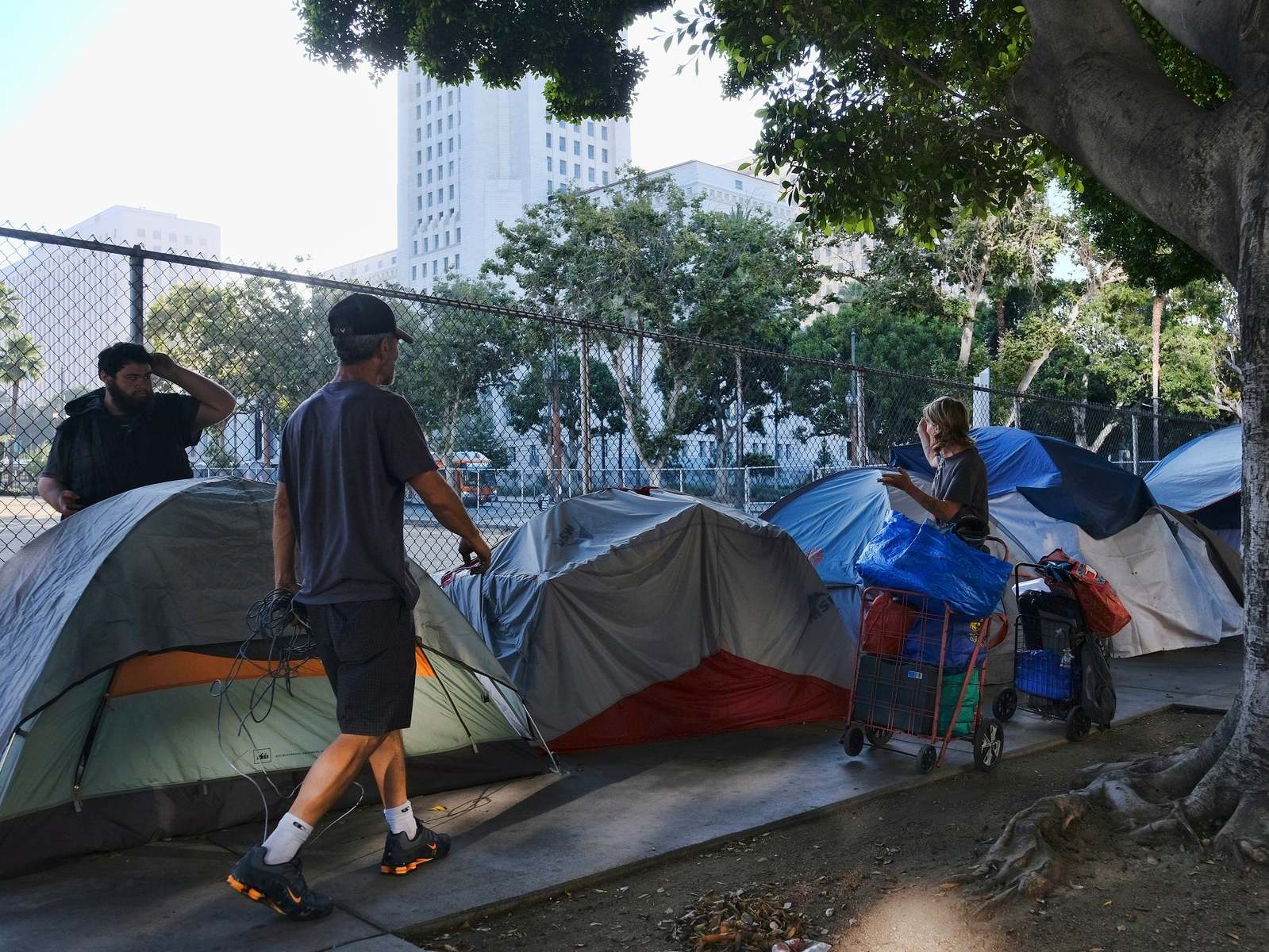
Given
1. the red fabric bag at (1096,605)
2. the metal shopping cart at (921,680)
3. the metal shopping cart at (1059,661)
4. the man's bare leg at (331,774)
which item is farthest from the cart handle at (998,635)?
the man's bare leg at (331,774)

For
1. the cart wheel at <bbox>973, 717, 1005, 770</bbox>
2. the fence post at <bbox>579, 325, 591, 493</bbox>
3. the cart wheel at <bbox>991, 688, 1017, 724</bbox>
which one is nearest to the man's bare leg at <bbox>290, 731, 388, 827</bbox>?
the cart wheel at <bbox>973, 717, 1005, 770</bbox>

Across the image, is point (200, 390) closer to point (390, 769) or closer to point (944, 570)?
point (390, 769)

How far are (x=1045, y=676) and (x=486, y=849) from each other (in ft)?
11.8

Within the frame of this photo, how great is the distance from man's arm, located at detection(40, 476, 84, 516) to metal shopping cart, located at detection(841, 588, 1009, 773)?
3.88m

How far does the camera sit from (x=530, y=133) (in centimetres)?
10100

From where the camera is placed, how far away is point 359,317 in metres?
3.71

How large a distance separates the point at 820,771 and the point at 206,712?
291cm

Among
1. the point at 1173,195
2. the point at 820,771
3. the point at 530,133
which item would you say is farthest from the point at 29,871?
the point at 530,133

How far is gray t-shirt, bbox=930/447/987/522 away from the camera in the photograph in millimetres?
5770

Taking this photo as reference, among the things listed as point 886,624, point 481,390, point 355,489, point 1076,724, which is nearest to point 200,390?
point 355,489

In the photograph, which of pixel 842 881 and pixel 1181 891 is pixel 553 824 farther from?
pixel 1181 891

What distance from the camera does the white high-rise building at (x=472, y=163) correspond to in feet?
323

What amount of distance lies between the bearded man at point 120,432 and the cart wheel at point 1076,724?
4.82 m

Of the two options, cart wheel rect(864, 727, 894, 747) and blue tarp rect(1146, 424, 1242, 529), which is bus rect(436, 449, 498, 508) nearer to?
blue tarp rect(1146, 424, 1242, 529)
